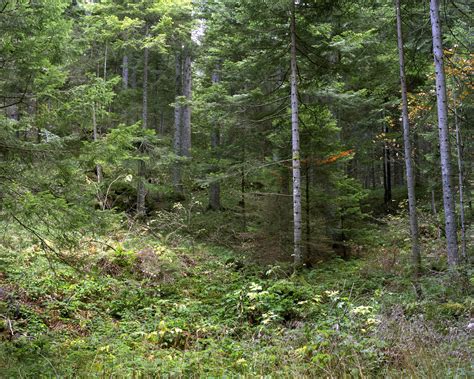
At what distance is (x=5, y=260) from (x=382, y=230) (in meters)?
14.4

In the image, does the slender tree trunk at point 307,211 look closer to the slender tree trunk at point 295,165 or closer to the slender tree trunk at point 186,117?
the slender tree trunk at point 295,165

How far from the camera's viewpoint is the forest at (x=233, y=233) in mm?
4840

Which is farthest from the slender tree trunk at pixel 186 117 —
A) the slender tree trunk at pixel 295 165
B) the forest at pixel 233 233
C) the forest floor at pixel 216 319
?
the slender tree trunk at pixel 295 165

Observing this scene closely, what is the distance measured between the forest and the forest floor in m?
0.04

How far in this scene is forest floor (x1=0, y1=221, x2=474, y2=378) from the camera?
14.1 feet

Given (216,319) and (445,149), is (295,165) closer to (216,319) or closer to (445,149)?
(445,149)

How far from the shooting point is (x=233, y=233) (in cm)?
1488

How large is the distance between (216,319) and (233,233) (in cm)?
796

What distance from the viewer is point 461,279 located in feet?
22.7

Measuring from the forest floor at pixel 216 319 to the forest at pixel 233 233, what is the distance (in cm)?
4

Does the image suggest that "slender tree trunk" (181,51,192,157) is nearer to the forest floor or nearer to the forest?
the forest

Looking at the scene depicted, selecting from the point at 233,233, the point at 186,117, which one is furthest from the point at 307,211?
the point at 186,117

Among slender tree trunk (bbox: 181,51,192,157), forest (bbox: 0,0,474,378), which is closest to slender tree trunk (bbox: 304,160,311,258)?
forest (bbox: 0,0,474,378)

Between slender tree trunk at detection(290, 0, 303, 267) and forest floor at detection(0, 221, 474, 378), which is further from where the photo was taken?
slender tree trunk at detection(290, 0, 303, 267)
